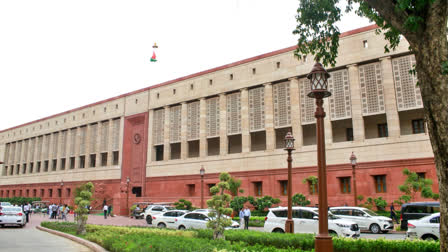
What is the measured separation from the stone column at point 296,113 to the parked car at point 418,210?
13335mm

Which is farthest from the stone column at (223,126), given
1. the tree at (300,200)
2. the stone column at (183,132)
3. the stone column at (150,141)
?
the tree at (300,200)

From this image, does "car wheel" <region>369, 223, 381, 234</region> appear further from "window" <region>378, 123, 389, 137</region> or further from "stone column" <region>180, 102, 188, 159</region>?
"stone column" <region>180, 102, 188, 159</region>

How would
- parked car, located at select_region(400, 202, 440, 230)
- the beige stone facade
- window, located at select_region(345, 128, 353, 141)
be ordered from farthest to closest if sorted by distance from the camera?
1. window, located at select_region(345, 128, 353, 141)
2. the beige stone facade
3. parked car, located at select_region(400, 202, 440, 230)

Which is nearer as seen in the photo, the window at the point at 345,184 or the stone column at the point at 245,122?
the window at the point at 345,184

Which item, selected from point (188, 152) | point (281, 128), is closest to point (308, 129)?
point (281, 128)

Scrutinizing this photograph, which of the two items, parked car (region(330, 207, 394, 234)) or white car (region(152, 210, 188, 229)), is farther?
white car (region(152, 210, 188, 229))

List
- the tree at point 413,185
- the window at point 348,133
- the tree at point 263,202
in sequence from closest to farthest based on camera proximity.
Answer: the tree at point 413,185 < the tree at point 263,202 < the window at point 348,133

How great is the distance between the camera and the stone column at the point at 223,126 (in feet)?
125

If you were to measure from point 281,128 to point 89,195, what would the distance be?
67.3 ft

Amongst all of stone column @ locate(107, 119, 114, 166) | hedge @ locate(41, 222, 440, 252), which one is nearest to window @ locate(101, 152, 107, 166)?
stone column @ locate(107, 119, 114, 166)

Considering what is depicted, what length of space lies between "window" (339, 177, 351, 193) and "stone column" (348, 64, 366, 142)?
338 centimetres

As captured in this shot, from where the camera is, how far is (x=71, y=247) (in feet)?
45.8

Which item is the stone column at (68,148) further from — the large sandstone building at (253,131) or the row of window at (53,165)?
the row of window at (53,165)

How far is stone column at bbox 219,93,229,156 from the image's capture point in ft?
125
